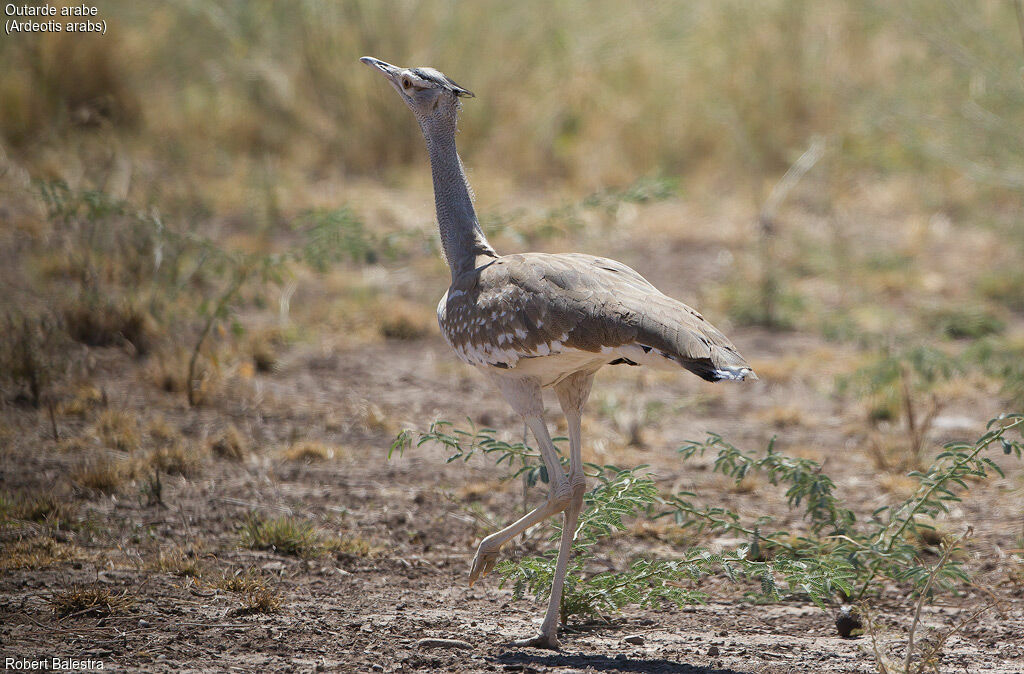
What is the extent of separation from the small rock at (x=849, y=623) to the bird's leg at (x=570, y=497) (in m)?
1.01

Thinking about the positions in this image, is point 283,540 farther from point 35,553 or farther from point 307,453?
point 307,453

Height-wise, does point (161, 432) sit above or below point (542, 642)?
above

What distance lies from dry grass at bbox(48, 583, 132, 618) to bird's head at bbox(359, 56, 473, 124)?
2.18 meters

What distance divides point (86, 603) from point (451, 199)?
203 centimetres

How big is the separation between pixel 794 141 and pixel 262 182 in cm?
519

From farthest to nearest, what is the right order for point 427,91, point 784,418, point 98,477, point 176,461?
point 784,418
point 176,461
point 98,477
point 427,91

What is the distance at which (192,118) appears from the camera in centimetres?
1034

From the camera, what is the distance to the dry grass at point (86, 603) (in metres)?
3.56

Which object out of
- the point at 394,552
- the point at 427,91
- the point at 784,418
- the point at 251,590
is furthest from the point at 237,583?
the point at 784,418

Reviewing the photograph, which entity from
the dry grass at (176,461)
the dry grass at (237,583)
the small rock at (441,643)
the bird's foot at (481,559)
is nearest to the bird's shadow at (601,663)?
the small rock at (441,643)

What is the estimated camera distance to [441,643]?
3.60 metres

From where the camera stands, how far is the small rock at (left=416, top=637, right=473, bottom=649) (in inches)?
141

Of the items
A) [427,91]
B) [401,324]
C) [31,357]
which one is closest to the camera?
[427,91]

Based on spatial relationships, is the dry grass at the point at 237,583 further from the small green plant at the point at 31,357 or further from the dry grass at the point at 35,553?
the small green plant at the point at 31,357
